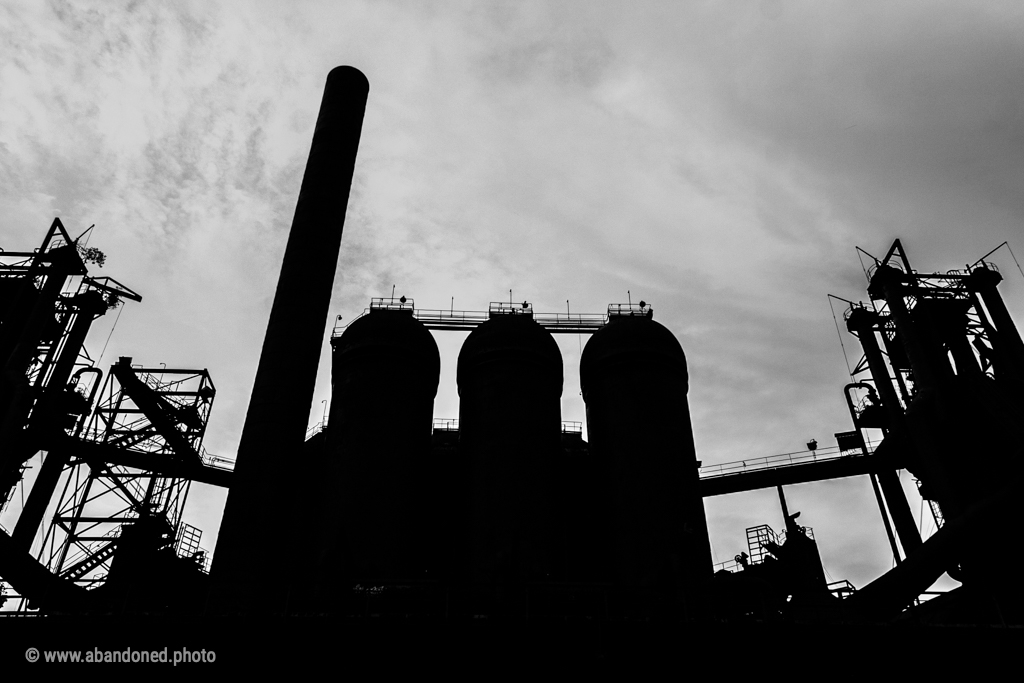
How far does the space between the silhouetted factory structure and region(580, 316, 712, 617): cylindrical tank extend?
0.35 ft

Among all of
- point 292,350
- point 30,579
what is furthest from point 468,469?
point 30,579

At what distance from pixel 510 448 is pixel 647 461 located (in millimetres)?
6117

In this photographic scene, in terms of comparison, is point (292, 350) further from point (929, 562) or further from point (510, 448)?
point (929, 562)

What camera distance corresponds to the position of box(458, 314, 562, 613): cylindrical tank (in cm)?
2733

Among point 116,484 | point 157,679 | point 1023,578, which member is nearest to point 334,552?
point 157,679

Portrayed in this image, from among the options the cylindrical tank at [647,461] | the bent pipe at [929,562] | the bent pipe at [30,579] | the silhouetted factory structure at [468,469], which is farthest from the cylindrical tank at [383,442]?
the bent pipe at [929,562]

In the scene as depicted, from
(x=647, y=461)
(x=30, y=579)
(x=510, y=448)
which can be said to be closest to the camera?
(x=30, y=579)

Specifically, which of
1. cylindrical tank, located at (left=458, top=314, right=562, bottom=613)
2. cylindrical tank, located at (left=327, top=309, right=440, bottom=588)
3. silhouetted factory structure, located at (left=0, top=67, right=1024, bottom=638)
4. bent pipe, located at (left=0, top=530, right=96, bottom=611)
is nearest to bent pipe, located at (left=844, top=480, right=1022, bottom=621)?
silhouetted factory structure, located at (left=0, top=67, right=1024, bottom=638)

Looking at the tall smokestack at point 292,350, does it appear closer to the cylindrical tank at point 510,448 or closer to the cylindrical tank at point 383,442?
the cylindrical tank at point 383,442

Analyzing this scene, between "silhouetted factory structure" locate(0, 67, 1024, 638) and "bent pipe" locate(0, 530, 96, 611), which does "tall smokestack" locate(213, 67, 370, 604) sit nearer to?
"silhouetted factory structure" locate(0, 67, 1024, 638)

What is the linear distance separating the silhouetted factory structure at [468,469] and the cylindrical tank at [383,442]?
95 mm

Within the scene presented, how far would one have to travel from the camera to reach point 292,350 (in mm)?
29281

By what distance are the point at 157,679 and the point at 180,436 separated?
24.0 m

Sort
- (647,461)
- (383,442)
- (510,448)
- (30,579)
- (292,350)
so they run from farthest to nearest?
(647,461) → (510,448) → (383,442) → (292,350) → (30,579)
